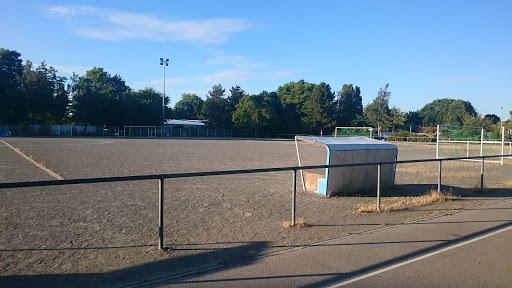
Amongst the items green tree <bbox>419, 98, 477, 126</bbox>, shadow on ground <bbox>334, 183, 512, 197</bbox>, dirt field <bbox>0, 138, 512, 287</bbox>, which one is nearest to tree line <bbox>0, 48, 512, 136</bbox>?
green tree <bbox>419, 98, 477, 126</bbox>

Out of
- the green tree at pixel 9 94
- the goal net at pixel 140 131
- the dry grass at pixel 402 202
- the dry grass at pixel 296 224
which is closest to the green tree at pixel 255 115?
the goal net at pixel 140 131

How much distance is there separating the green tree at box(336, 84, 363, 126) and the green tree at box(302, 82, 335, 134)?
11.0 ft

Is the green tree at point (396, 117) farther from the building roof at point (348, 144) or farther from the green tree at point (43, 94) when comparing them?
the building roof at point (348, 144)

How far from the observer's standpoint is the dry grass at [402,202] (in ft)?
31.7

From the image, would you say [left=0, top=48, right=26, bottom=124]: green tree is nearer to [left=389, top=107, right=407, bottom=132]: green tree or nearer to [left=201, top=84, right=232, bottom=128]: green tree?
[left=201, top=84, right=232, bottom=128]: green tree

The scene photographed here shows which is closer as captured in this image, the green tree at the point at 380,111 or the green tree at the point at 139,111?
the green tree at the point at 139,111

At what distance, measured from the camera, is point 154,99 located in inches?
3748

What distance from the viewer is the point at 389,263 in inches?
226

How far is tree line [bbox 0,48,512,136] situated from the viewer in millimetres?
74125

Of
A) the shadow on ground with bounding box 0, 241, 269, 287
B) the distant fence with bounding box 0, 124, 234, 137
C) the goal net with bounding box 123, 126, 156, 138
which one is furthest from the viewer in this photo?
the goal net with bounding box 123, 126, 156, 138

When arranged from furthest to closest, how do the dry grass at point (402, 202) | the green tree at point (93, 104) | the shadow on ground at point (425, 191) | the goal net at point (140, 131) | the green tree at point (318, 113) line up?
the green tree at point (318, 113) → the goal net at point (140, 131) → the green tree at point (93, 104) → the shadow on ground at point (425, 191) → the dry grass at point (402, 202)

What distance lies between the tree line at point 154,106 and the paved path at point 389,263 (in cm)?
6951

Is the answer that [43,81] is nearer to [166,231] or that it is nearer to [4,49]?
[4,49]

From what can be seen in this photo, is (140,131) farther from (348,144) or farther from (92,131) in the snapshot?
(348,144)
